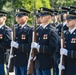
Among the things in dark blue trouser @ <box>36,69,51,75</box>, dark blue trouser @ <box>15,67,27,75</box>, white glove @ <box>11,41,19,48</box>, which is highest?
white glove @ <box>11,41,19,48</box>

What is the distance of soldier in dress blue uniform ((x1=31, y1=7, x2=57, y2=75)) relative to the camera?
854 centimetres

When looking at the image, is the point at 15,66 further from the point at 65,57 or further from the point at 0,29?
the point at 65,57

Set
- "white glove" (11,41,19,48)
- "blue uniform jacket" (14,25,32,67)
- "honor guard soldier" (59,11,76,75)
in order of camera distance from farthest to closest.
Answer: "white glove" (11,41,19,48), "blue uniform jacket" (14,25,32,67), "honor guard soldier" (59,11,76,75)

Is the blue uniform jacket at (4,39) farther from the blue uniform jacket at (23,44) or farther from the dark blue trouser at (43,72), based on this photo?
the dark blue trouser at (43,72)

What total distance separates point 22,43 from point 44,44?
2.90 ft

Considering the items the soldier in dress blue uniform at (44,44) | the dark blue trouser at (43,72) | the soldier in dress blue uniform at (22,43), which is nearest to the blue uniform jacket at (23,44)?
the soldier in dress blue uniform at (22,43)

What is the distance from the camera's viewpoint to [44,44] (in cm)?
862

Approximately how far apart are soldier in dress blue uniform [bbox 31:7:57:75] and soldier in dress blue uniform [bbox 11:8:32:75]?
0.47 meters

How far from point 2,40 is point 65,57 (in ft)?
7.49

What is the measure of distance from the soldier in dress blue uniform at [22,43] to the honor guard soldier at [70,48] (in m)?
1.54

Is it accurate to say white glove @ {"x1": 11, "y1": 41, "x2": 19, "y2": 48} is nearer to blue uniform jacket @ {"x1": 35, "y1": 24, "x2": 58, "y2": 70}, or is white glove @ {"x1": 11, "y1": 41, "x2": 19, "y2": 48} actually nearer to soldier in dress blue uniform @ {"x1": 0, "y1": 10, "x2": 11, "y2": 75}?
soldier in dress blue uniform @ {"x1": 0, "y1": 10, "x2": 11, "y2": 75}

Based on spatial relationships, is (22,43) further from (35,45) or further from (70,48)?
(70,48)

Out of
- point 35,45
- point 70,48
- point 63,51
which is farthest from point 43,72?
point 70,48

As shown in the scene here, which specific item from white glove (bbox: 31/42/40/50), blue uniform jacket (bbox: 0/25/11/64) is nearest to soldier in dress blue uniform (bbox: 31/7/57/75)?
white glove (bbox: 31/42/40/50)
